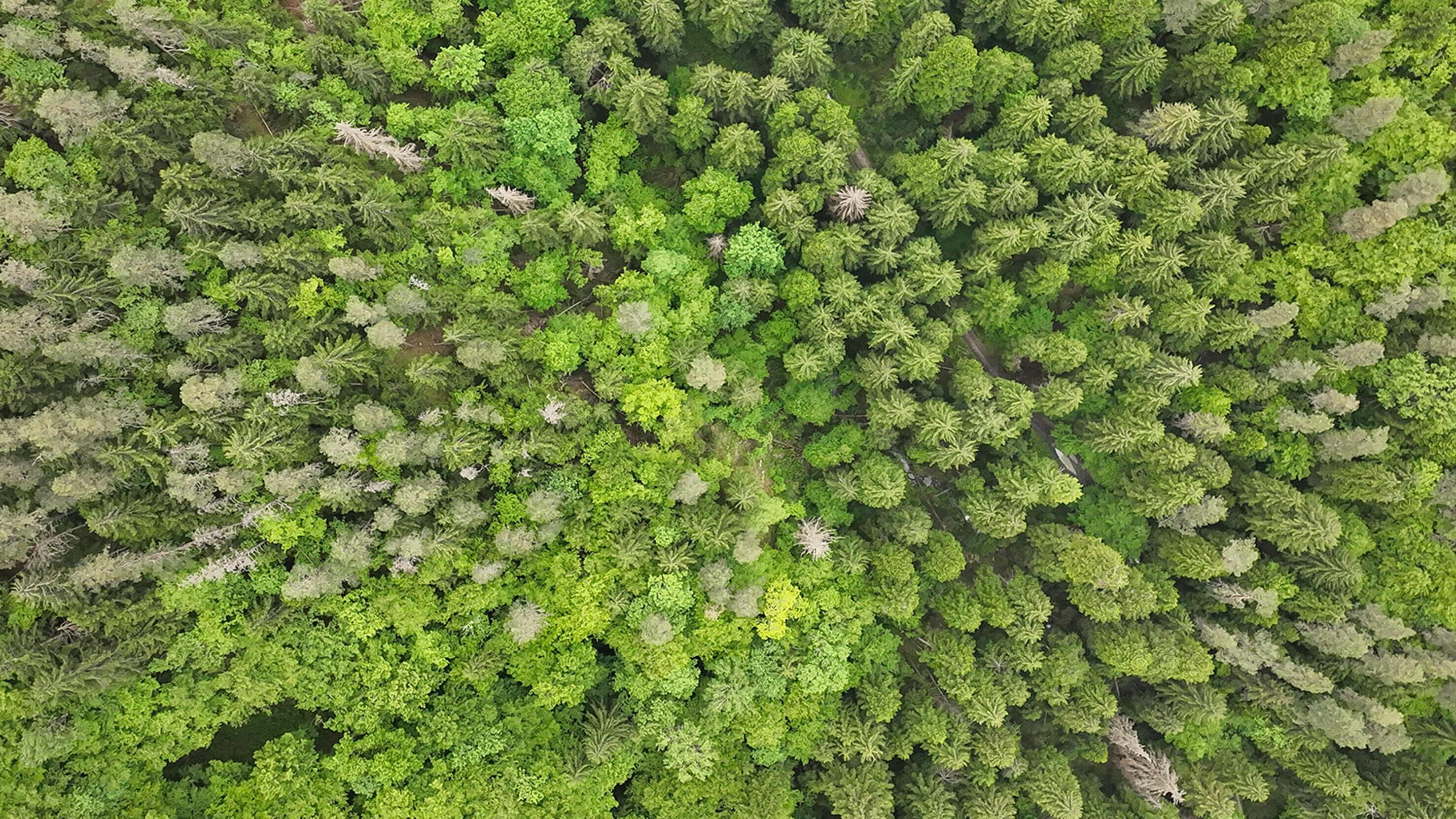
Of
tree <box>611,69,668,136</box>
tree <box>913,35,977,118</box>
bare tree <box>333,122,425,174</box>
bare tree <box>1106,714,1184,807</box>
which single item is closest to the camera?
bare tree <box>333,122,425,174</box>

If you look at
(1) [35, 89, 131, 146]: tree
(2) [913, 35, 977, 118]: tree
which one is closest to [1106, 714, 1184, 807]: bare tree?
(2) [913, 35, 977, 118]: tree

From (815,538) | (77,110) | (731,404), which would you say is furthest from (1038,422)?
(77,110)

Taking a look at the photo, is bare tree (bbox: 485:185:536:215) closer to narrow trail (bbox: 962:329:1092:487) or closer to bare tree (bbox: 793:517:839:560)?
bare tree (bbox: 793:517:839:560)

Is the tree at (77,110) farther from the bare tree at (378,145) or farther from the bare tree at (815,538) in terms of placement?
the bare tree at (815,538)

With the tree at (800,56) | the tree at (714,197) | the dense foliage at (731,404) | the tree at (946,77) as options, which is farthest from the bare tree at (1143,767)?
the tree at (800,56)

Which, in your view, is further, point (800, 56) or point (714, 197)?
point (714, 197)

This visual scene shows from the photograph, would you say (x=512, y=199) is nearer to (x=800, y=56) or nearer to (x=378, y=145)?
(x=378, y=145)

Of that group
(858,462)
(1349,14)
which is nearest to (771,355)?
(858,462)

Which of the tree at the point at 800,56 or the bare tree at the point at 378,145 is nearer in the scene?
the bare tree at the point at 378,145
